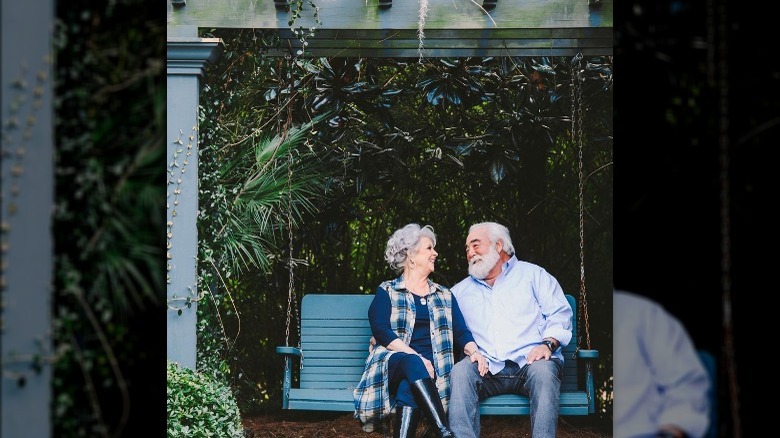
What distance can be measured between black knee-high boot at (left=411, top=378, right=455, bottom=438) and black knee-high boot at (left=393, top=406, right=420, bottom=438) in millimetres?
58

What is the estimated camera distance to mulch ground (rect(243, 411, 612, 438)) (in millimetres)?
6406

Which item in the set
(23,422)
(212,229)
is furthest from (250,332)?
(23,422)

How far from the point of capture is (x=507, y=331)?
6.41 metres

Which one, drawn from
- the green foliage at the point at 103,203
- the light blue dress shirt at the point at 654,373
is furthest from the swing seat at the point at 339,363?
the green foliage at the point at 103,203

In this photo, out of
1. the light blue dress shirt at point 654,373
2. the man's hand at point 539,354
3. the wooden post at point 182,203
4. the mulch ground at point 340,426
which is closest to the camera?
the light blue dress shirt at point 654,373

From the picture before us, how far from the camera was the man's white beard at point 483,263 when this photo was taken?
6523 mm

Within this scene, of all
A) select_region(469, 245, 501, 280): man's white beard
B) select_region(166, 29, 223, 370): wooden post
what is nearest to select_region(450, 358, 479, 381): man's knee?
select_region(469, 245, 501, 280): man's white beard

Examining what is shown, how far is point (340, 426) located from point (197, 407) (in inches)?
34.3

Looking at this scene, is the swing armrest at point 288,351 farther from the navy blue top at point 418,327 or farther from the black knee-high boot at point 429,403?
the black knee-high boot at point 429,403

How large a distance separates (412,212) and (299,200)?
0.71 meters

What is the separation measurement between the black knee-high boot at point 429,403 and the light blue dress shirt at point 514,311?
40 cm

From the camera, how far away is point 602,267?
666 centimetres

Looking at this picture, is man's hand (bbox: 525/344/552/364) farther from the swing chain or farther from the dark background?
the dark background

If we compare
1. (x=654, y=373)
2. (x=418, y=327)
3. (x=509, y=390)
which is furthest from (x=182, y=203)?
(x=654, y=373)
